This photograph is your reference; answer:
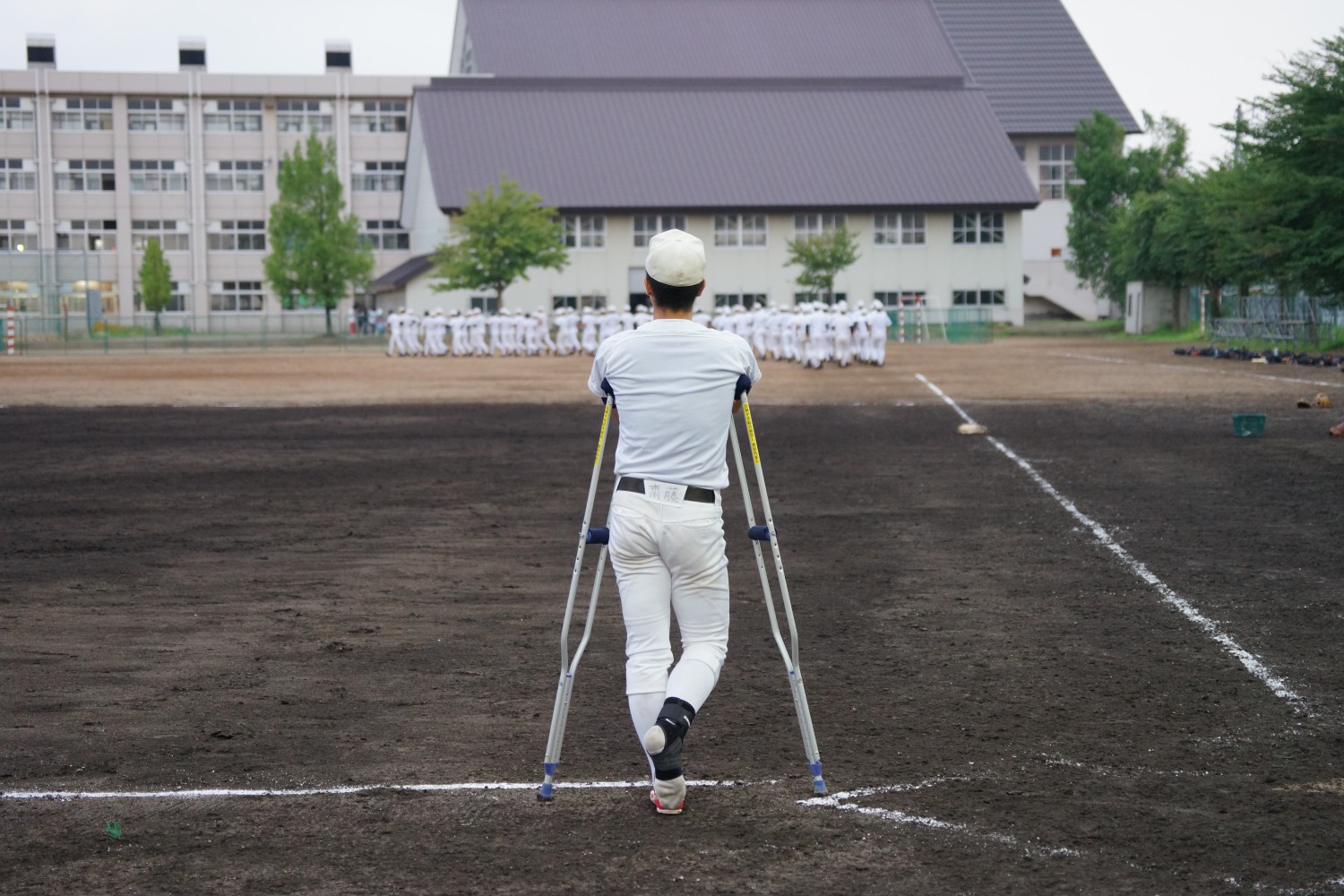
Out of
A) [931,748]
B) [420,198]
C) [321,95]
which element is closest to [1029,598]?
[931,748]

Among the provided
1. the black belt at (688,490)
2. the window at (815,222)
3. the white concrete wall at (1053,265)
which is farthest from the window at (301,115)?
the black belt at (688,490)

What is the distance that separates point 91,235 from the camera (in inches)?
3925

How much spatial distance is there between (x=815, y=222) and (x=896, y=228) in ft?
13.8

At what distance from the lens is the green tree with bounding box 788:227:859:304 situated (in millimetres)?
77688

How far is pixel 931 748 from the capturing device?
7.18 meters

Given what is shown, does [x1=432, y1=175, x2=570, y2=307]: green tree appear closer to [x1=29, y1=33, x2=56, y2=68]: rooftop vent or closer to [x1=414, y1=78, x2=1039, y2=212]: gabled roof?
[x1=414, y1=78, x2=1039, y2=212]: gabled roof

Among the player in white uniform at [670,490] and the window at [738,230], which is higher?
the window at [738,230]

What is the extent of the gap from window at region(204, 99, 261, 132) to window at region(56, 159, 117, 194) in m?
6.67

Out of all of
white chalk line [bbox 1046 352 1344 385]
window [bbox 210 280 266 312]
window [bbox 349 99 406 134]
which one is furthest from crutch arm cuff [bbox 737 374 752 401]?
window [bbox 349 99 406 134]

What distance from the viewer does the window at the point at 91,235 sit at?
326 ft

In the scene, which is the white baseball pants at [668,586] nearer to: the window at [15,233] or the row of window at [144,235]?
the row of window at [144,235]

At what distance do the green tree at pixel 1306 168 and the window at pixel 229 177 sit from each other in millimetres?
70918

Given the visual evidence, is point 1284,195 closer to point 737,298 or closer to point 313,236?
point 737,298

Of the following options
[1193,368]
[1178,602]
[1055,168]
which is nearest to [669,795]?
[1178,602]
